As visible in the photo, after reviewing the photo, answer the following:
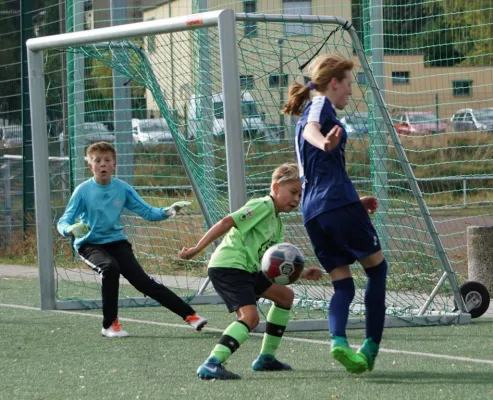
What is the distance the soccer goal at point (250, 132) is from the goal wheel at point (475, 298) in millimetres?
118

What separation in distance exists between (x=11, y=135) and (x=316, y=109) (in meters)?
11.5

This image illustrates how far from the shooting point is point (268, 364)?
643cm

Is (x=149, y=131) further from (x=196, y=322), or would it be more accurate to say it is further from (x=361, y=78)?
(x=196, y=322)

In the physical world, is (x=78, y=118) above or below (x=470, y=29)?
below

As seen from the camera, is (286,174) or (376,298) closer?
(376,298)

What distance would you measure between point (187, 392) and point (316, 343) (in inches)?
77.4

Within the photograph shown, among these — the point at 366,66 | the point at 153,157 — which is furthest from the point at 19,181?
the point at 366,66

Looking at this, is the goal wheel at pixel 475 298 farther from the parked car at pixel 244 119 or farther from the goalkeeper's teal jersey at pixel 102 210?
the goalkeeper's teal jersey at pixel 102 210

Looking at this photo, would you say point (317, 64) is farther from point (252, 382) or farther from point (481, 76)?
point (481, 76)

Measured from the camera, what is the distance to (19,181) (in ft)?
55.1

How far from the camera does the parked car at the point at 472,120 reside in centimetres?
1118

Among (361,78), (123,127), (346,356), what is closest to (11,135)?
(123,127)

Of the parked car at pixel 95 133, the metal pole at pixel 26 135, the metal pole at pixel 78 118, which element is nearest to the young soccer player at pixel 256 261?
the metal pole at pixel 78 118

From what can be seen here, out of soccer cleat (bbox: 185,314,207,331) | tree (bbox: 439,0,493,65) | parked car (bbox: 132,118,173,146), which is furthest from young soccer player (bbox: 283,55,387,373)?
parked car (bbox: 132,118,173,146)
